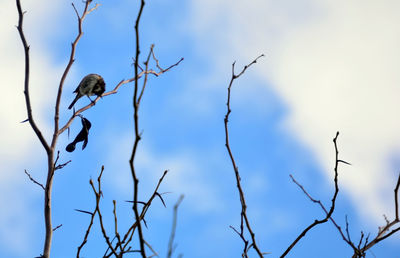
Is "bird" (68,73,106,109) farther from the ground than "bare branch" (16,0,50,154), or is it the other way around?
"bird" (68,73,106,109)

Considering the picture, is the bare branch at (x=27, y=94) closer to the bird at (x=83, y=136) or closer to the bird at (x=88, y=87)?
the bird at (x=83, y=136)

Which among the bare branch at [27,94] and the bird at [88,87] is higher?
the bird at [88,87]

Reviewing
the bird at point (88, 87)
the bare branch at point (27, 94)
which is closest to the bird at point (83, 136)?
the bare branch at point (27, 94)

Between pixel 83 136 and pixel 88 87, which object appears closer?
pixel 83 136

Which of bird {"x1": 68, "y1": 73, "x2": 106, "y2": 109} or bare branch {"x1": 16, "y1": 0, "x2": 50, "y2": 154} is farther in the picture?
bird {"x1": 68, "y1": 73, "x2": 106, "y2": 109}

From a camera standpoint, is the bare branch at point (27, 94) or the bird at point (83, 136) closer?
the bare branch at point (27, 94)

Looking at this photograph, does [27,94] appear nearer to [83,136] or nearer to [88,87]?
[83,136]

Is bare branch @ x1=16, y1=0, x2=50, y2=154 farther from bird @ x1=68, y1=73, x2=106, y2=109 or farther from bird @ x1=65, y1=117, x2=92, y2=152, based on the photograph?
bird @ x1=68, y1=73, x2=106, y2=109

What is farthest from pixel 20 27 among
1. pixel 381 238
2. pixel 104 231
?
pixel 381 238

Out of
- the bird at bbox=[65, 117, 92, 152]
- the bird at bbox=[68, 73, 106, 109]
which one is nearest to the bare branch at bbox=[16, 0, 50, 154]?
the bird at bbox=[65, 117, 92, 152]

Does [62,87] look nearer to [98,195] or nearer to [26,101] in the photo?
[26,101]

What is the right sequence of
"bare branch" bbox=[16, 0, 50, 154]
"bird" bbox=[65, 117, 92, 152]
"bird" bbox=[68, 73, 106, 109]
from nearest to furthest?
1. "bare branch" bbox=[16, 0, 50, 154]
2. "bird" bbox=[65, 117, 92, 152]
3. "bird" bbox=[68, 73, 106, 109]

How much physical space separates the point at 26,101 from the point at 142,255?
209 centimetres

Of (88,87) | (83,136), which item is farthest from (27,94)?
(88,87)
